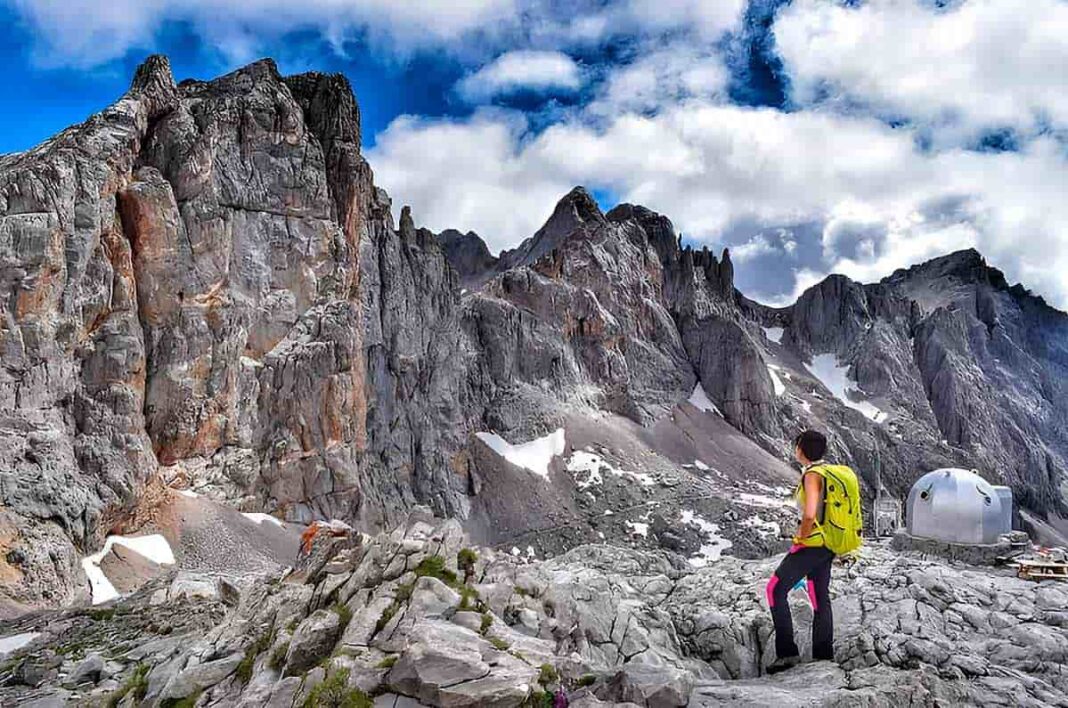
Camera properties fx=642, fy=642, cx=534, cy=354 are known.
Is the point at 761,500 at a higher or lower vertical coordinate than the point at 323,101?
lower

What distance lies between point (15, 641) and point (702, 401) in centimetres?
9484

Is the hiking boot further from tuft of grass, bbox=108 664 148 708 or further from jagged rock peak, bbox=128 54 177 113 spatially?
jagged rock peak, bbox=128 54 177 113

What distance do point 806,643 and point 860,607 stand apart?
1479 millimetres

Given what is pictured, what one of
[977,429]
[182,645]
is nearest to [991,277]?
[977,429]

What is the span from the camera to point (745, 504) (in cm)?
7588

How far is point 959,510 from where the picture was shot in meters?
16.5

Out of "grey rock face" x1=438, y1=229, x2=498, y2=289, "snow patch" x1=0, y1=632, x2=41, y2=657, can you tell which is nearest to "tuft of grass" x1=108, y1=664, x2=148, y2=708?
"snow patch" x1=0, y1=632, x2=41, y2=657

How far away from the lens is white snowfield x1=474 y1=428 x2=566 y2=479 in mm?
74625

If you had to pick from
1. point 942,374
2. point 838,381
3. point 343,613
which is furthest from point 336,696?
point 942,374

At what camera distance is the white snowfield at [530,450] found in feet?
245

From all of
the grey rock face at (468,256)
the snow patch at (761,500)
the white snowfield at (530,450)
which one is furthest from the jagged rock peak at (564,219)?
the snow patch at (761,500)

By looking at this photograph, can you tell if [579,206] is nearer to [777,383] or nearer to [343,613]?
[777,383]

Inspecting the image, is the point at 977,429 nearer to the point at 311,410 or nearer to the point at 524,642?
the point at 311,410

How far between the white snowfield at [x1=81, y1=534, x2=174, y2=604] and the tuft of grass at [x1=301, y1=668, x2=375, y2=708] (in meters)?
32.4
